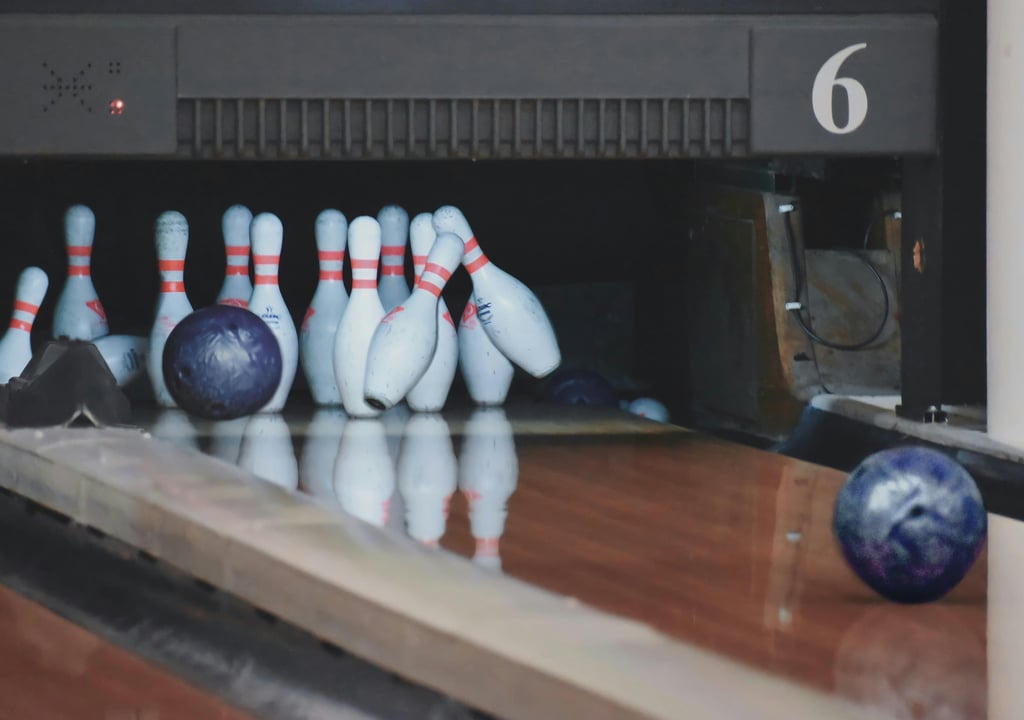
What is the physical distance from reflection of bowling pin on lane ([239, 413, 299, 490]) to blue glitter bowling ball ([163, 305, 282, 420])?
6cm

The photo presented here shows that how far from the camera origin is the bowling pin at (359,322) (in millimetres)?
2324

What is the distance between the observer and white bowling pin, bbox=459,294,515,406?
2.48 m

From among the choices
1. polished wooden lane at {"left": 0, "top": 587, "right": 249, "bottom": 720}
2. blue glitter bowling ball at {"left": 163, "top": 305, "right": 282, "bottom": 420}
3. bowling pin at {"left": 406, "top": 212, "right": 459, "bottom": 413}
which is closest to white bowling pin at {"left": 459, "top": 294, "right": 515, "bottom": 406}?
bowling pin at {"left": 406, "top": 212, "right": 459, "bottom": 413}

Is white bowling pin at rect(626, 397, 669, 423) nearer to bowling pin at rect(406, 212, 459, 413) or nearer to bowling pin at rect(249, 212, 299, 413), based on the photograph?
bowling pin at rect(406, 212, 459, 413)

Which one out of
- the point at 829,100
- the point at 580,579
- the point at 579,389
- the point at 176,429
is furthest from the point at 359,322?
the point at 580,579

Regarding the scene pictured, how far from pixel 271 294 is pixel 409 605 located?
1.44 m

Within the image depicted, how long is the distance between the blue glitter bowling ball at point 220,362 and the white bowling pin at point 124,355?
0.26m

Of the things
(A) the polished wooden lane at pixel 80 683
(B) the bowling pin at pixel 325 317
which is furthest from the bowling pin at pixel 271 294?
(A) the polished wooden lane at pixel 80 683

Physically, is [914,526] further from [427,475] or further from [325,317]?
[325,317]

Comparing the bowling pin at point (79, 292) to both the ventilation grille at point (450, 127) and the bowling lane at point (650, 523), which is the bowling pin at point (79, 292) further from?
the ventilation grille at point (450, 127)

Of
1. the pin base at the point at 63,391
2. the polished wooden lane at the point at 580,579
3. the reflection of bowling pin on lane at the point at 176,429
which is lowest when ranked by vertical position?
the polished wooden lane at the point at 580,579

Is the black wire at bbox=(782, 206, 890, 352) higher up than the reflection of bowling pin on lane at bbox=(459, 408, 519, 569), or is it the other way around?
the black wire at bbox=(782, 206, 890, 352)

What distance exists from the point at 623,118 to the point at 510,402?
723 mm

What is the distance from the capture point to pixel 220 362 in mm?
2186
